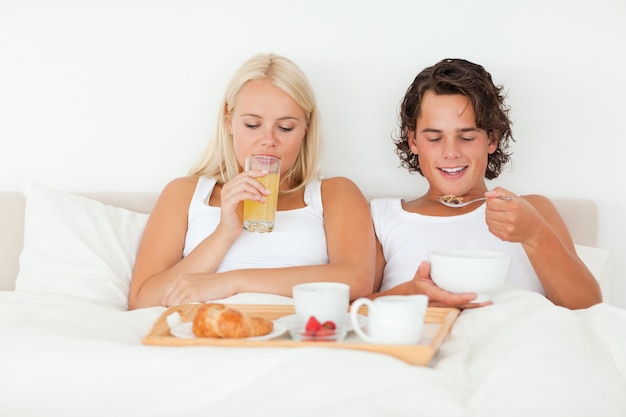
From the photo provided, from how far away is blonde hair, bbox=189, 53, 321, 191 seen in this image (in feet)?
7.59

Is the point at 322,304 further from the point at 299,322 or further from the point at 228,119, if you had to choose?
the point at 228,119

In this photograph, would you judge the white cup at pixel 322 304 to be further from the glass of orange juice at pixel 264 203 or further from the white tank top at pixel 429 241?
the white tank top at pixel 429 241

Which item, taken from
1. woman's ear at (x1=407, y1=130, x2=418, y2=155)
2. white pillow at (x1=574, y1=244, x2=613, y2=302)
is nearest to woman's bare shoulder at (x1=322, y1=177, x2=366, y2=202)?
woman's ear at (x1=407, y1=130, x2=418, y2=155)

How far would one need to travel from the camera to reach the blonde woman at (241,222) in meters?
1.96

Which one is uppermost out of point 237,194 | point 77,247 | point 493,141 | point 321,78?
point 321,78

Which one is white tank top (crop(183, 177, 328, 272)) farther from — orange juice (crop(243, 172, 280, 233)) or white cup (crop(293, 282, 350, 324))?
white cup (crop(293, 282, 350, 324))

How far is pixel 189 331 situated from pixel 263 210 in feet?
2.15

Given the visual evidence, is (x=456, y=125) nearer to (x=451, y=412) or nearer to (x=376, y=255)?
(x=376, y=255)

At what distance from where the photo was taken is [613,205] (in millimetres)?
2625

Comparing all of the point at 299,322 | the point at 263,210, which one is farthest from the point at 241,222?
the point at 299,322

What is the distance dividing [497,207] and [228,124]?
3.18 ft

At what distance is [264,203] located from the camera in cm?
199

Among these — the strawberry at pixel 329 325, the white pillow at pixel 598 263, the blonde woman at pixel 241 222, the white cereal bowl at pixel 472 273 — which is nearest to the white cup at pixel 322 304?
the strawberry at pixel 329 325

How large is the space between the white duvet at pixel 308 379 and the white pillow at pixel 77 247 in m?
0.79
